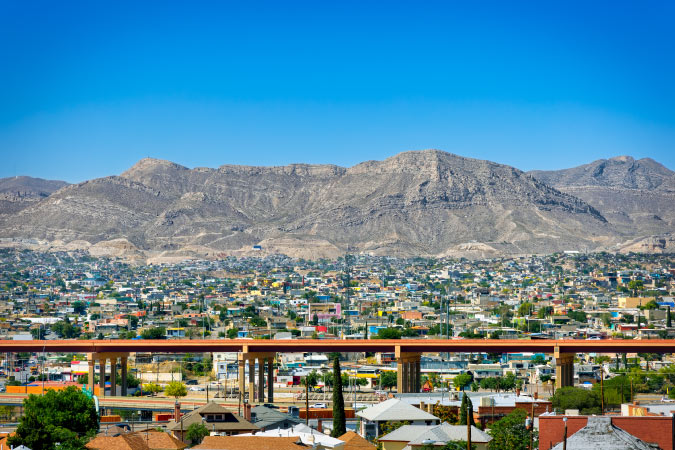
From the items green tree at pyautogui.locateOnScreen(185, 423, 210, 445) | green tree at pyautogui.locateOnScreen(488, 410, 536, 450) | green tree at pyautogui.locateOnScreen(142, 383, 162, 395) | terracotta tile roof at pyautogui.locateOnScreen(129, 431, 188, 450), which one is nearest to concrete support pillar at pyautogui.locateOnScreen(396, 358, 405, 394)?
green tree at pyautogui.locateOnScreen(142, 383, 162, 395)

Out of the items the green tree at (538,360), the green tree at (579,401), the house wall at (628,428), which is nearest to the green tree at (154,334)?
the green tree at (538,360)

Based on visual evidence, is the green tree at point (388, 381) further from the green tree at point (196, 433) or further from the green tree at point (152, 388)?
the green tree at point (196, 433)

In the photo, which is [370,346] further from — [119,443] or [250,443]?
[119,443]

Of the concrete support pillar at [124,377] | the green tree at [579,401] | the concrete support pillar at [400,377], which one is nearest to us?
the green tree at [579,401]

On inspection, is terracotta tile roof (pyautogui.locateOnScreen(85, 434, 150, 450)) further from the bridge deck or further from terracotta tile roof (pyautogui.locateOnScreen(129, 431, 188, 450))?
the bridge deck

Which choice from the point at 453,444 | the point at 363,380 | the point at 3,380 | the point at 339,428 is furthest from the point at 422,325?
the point at 453,444

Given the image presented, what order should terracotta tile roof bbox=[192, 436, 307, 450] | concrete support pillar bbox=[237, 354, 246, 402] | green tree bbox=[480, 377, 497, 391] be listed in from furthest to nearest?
green tree bbox=[480, 377, 497, 391] → concrete support pillar bbox=[237, 354, 246, 402] → terracotta tile roof bbox=[192, 436, 307, 450]

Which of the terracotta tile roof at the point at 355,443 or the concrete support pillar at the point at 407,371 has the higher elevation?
the terracotta tile roof at the point at 355,443
